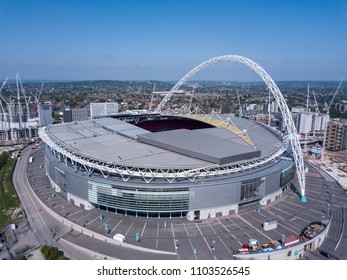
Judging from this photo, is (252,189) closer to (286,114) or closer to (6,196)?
(286,114)

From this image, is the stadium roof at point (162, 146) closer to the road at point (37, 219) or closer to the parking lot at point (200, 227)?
the parking lot at point (200, 227)

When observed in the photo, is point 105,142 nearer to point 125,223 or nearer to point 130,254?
point 125,223

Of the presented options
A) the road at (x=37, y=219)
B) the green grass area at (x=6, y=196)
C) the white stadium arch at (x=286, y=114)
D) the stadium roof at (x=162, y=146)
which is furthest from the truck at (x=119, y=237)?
the white stadium arch at (x=286, y=114)

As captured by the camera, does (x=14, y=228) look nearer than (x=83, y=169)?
Yes

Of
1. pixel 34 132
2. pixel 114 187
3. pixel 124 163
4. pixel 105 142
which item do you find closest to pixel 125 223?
pixel 114 187

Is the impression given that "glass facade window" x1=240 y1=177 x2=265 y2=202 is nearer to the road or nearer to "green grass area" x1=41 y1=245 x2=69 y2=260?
the road

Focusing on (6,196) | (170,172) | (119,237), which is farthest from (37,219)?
(170,172)

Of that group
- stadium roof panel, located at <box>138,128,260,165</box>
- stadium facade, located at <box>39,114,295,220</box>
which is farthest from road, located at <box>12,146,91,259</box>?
stadium roof panel, located at <box>138,128,260,165</box>
